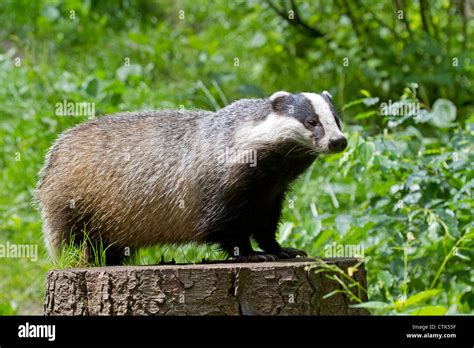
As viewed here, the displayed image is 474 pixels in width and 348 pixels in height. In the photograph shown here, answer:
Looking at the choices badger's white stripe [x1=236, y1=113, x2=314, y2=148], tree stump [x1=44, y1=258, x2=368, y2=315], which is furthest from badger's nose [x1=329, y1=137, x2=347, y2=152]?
tree stump [x1=44, y1=258, x2=368, y2=315]

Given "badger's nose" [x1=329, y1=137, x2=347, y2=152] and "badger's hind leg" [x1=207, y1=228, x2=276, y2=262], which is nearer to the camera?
"badger's nose" [x1=329, y1=137, x2=347, y2=152]

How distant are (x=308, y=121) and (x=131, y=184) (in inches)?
47.9

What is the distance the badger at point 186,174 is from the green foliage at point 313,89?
37 centimetres

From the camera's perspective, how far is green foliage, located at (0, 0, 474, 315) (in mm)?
5387

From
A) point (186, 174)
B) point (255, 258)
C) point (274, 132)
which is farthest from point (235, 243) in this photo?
point (274, 132)

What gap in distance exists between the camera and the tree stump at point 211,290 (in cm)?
387

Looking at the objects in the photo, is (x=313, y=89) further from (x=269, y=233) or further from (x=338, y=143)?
(x=338, y=143)

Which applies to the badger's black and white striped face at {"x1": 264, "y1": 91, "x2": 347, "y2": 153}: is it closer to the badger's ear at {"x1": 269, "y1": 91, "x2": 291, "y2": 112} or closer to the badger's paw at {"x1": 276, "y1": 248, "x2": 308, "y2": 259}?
the badger's ear at {"x1": 269, "y1": 91, "x2": 291, "y2": 112}

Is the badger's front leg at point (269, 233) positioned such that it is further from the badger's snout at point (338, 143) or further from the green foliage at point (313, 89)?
the badger's snout at point (338, 143)

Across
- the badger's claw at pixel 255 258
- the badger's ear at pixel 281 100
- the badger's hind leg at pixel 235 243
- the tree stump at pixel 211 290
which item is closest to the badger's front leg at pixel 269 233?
the badger's hind leg at pixel 235 243

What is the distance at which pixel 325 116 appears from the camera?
4391 millimetres
